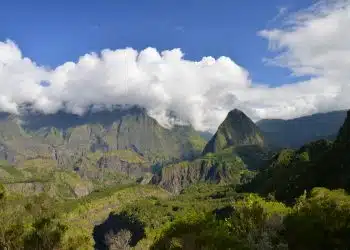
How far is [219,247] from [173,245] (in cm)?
1056

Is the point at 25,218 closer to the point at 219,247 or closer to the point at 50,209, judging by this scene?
the point at 50,209

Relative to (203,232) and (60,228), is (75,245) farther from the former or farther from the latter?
(203,232)

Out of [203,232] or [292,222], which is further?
[292,222]

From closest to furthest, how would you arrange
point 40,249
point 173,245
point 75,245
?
point 173,245, point 40,249, point 75,245

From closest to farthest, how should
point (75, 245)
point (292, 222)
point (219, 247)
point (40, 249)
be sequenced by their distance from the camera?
point (219, 247), point (292, 222), point (40, 249), point (75, 245)

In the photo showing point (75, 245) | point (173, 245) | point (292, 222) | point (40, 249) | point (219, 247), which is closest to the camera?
point (219, 247)

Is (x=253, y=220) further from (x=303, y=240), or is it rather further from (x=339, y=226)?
(x=339, y=226)

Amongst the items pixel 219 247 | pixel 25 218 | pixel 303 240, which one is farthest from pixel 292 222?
pixel 25 218

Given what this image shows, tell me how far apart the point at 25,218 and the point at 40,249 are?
8.02 meters

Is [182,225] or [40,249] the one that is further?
[40,249]

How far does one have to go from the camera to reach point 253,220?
3479 inches

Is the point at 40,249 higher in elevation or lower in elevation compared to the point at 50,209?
lower

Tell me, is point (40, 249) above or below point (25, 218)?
below

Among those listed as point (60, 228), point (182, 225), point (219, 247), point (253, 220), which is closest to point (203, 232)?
point (219, 247)
